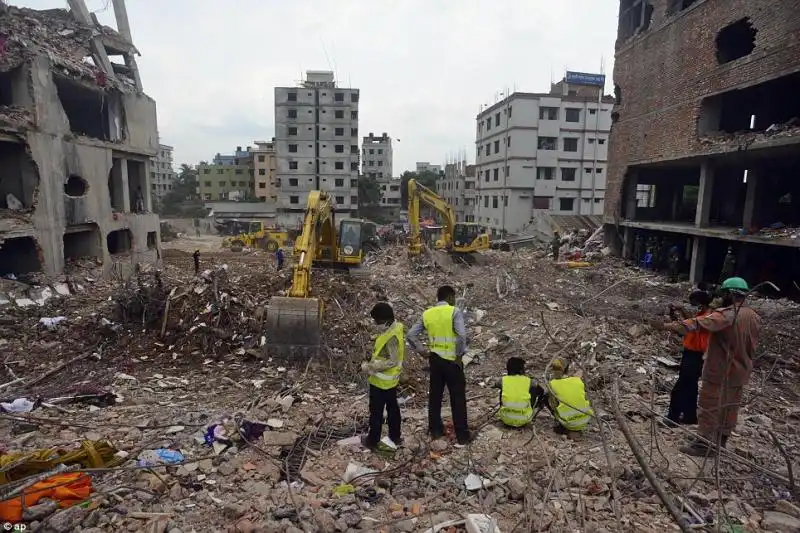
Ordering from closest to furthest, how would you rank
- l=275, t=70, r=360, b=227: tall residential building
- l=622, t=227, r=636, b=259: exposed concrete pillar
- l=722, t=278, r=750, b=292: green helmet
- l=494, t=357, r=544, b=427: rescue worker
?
l=722, t=278, r=750, b=292: green helmet → l=494, t=357, r=544, b=427: rescue worker → l=622, t=227, r=636, b=259: exposed concrete pillar → l=275, t=70, r=360, b=227: tall residential building

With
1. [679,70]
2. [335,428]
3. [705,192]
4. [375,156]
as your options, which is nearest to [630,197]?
[705,192]

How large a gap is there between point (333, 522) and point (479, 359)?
512 centimetres

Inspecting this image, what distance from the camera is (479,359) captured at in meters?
8.26

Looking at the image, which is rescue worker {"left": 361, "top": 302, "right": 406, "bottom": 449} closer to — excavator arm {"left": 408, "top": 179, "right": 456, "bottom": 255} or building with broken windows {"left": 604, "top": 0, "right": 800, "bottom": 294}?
building with broken windows {"left": 604, "top": 0, "right": 800, "bottom": 294}

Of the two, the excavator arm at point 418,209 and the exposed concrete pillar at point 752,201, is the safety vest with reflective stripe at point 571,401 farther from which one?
the excavator arm at point 418,209

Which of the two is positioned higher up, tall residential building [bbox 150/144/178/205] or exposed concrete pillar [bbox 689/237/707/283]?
tall residential building [bbox 150/144/178/205]

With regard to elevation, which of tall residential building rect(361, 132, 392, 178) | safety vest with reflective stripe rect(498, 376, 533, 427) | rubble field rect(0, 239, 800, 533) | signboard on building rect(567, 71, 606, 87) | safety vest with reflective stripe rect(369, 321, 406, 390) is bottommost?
rubble field rect(0, 239, 800, 533)

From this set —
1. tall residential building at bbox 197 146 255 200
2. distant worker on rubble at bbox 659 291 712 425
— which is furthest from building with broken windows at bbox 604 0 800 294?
tall residential building at bbox 197 146 255 200

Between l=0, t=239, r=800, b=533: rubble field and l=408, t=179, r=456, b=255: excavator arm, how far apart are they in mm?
6774

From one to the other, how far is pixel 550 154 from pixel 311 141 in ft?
68.3

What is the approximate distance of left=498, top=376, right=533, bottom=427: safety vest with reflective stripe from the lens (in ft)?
16.0

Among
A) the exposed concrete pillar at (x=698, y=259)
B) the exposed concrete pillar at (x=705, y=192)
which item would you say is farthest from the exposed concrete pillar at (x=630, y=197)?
the exposed concrete pillar at (x=698, y=259)

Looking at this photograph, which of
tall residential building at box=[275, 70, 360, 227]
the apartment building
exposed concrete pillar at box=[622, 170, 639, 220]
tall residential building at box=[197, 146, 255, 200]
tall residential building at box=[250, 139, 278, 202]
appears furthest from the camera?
tall residential building at box=[197, 146, 255, 200]

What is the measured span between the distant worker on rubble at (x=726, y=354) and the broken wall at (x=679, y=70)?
10.9 m
